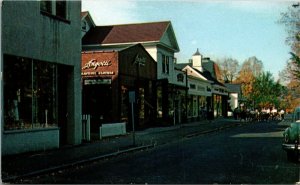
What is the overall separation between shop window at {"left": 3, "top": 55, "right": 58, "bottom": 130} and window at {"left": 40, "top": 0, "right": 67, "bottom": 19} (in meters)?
1.90

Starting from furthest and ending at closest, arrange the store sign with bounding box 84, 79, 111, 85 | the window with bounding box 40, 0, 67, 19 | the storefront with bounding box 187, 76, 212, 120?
the storefront with bounding box 187, 76, 212, 120 → the store sign with bounding box 84, 79, 111, 85 → the window with bounding box 40, 0, 67, 19

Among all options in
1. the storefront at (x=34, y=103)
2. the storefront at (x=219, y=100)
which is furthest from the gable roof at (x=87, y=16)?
the storefront at (x=219, y=100)

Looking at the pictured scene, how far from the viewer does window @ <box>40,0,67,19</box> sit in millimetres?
16906

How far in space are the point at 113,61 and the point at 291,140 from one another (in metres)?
15.3

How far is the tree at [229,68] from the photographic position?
8994 centimetres

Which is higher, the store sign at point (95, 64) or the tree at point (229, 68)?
the tree at point (229, 68)

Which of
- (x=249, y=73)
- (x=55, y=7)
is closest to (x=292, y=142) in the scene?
(x=55, y=7)

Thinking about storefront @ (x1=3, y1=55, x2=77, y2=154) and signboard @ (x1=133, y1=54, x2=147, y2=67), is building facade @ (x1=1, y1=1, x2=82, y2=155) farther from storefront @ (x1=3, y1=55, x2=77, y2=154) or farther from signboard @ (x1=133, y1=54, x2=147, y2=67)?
signboard @ (x1=133, y1=54, x2=147, y2=67)

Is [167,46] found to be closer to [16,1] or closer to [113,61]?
[113,61]

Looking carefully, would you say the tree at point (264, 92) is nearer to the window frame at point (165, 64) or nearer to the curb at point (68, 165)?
the window frame at point (165, 64)

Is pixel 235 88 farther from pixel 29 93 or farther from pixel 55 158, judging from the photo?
pixel 55 158

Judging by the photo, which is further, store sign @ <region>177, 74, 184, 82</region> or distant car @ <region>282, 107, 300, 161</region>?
store sign @ <region>177, 74, 184, 82</region>

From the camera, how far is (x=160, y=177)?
10672 mm

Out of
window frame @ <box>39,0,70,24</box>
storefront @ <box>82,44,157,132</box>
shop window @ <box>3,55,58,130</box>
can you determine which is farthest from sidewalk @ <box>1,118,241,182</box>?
storefront @ <box>82,44,157,132</box>
